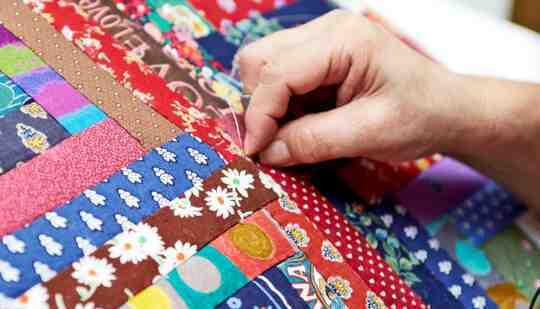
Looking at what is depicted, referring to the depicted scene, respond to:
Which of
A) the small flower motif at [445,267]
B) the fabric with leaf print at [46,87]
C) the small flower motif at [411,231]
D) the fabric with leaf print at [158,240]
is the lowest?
the small flower motif at [445,267]

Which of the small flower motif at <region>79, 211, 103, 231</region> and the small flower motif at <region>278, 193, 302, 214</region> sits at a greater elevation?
the small flower motif at <region>79, 211, 103, 231</region>

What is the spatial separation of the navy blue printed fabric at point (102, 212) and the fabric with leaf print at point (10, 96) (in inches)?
4.6

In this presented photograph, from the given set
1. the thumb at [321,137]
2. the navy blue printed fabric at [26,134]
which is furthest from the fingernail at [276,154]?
the navy blue printed fabric at [26,134]

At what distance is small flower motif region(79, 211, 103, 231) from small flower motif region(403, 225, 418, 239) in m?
0.38

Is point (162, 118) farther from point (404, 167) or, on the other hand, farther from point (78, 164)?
point (404, 167)

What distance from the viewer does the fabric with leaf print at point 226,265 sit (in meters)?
0.48

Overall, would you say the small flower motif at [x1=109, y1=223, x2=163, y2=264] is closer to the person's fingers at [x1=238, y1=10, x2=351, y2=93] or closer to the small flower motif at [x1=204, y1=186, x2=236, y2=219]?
the small flower motif at [x1=204, y1=186, x2=236, y2=219]

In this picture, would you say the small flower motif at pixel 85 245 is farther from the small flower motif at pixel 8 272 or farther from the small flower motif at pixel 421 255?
the small flower motif at pixel 421 255

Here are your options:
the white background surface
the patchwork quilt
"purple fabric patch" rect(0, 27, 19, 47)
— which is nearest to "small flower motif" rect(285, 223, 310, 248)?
the patchwork quilt

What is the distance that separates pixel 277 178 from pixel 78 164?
21cm

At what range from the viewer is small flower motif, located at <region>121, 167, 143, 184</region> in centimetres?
54

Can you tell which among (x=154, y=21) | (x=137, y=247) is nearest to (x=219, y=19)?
(x=154, y=21)

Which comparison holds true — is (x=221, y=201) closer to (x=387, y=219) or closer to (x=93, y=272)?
(x=93, y=272)

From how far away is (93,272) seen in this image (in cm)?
47
